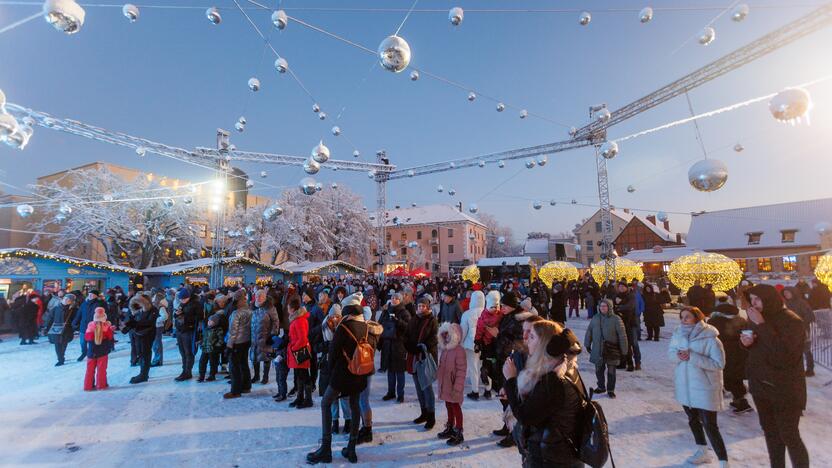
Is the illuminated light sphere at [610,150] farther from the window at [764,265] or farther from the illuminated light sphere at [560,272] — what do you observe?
the window at [764,265]

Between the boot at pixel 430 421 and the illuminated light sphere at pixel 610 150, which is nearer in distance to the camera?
the boot at pixel 430 421

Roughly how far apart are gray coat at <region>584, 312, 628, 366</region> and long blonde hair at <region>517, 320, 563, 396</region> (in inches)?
165

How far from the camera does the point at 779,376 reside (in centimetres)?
325

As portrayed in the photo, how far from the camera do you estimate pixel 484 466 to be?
4016 millimetres

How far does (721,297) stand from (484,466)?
544 cm

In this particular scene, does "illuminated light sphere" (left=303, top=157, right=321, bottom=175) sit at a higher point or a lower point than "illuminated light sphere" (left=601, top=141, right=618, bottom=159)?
lower

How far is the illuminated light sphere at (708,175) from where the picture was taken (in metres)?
6.55

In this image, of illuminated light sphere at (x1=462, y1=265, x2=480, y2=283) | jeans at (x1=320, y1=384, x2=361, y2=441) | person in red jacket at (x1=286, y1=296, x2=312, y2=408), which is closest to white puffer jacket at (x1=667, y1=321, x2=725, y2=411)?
jeans at (x1=320, y1=384, x2=361, y2=441)

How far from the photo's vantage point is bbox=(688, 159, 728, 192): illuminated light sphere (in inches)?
258

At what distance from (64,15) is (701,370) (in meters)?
8.46

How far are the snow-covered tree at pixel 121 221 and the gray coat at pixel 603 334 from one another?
2731 cm

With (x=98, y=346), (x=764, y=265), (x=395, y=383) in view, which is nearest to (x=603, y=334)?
(x=395, y=383)

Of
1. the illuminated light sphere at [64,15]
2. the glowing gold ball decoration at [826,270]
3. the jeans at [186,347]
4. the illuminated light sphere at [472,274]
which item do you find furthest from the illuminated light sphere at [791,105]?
the illuminated light sphere at [472,274]

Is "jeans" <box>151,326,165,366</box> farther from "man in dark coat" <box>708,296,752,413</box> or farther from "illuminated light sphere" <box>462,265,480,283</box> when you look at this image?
"illuminated light sphere" <box>462,265,480,283</box>
